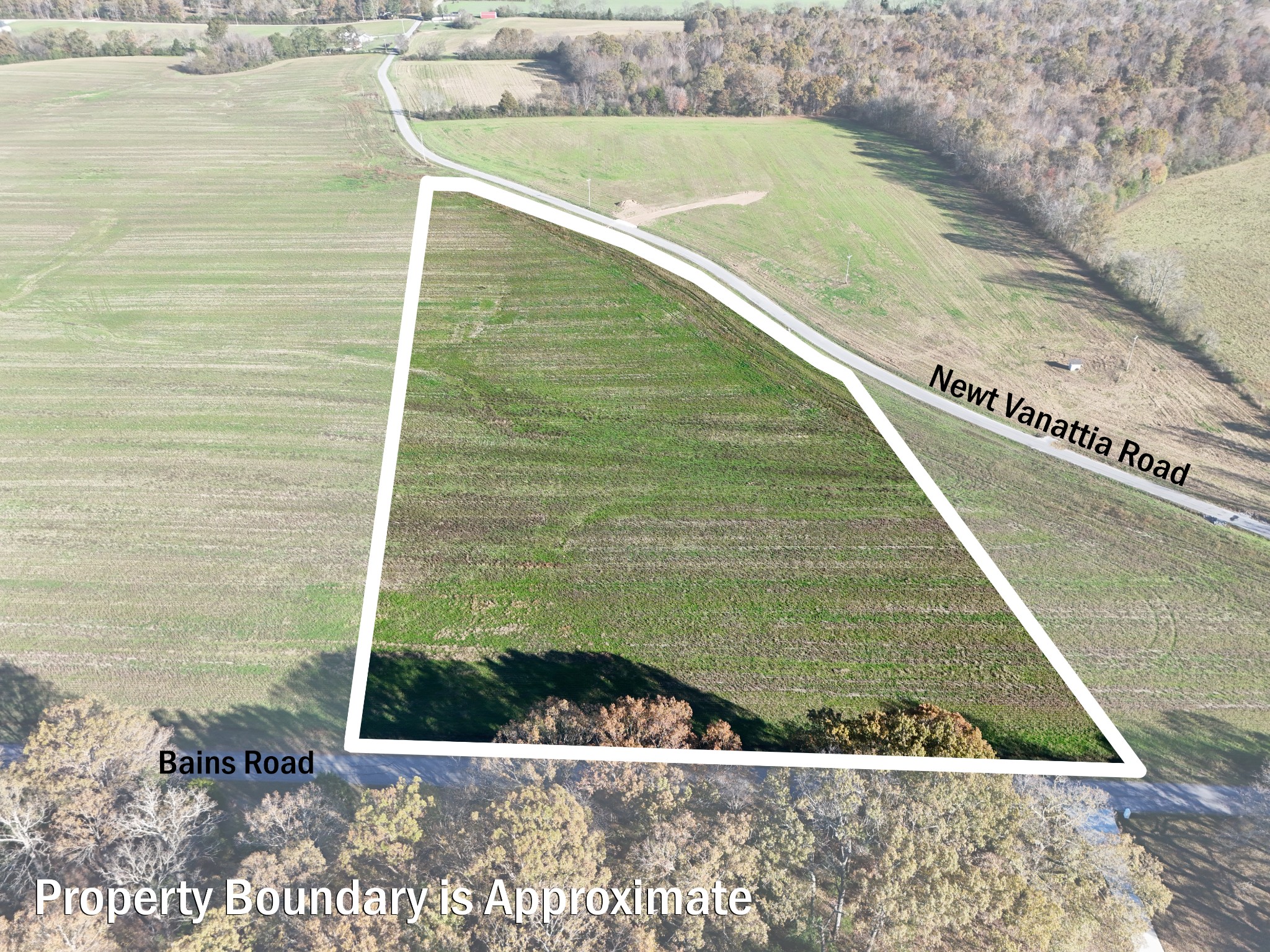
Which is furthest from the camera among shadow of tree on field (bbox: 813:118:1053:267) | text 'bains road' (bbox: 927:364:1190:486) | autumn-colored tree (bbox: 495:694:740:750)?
shadow of tree on field (bbox: 813:118:1053:267)

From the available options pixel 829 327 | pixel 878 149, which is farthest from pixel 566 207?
pixel 878 149

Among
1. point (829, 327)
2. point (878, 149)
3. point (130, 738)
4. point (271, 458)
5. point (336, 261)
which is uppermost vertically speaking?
point (878, 149)

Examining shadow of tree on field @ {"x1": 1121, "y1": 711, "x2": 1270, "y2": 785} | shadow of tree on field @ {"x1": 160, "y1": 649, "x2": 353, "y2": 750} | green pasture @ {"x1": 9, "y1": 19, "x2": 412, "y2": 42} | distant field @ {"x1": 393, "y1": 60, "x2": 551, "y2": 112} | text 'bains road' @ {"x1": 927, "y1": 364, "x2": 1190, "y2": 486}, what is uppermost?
green pasture @ {"x1": 9, "y1": 19, "x2": 412, "y2": 42}

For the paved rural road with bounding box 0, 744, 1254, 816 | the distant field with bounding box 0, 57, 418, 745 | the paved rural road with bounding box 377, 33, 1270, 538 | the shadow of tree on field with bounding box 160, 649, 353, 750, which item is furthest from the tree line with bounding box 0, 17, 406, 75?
the paved rural road with bounding box 0, 744, 1254, 816

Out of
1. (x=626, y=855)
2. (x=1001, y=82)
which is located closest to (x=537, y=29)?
(x=1001, y=82)

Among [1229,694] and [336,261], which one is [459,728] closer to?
[1229,694]

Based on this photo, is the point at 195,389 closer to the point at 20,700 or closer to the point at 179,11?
the point at 20,700

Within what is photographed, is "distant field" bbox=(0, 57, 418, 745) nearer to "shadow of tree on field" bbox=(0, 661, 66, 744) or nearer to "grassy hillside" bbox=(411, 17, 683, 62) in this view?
"shadow of tree on field" bbox=(0, 661, 66, 744)
